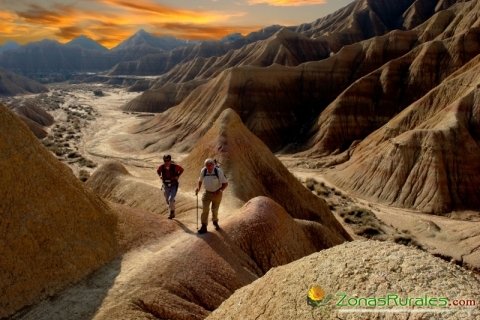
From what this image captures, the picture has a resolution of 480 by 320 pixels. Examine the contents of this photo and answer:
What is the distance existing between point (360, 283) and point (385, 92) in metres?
53.7

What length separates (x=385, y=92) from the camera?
187 ft

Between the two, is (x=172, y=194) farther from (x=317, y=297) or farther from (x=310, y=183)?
(x=310, y=183)

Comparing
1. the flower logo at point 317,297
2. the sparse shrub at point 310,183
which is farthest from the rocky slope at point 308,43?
the flower logo at point 317,297

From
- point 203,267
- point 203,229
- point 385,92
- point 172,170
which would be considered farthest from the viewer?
point 385,92

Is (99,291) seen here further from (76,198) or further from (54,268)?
(76,198)

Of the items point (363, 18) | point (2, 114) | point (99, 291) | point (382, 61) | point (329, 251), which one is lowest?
point (99, 291)

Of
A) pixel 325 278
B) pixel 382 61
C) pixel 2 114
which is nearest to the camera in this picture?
pixel 325 278

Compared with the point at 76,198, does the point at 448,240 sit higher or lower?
lower

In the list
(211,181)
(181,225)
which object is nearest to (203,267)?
(211,181)

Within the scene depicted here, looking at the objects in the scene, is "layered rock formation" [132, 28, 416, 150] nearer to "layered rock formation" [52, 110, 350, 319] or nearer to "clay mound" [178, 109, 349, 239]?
"clay mound" [178, 109, 349, 239]

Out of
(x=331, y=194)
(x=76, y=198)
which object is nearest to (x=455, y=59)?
(x=331, y=194)

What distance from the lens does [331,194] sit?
41.8 metres

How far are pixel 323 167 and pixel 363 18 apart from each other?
9333 centimetres

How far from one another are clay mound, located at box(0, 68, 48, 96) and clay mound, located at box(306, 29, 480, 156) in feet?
375
